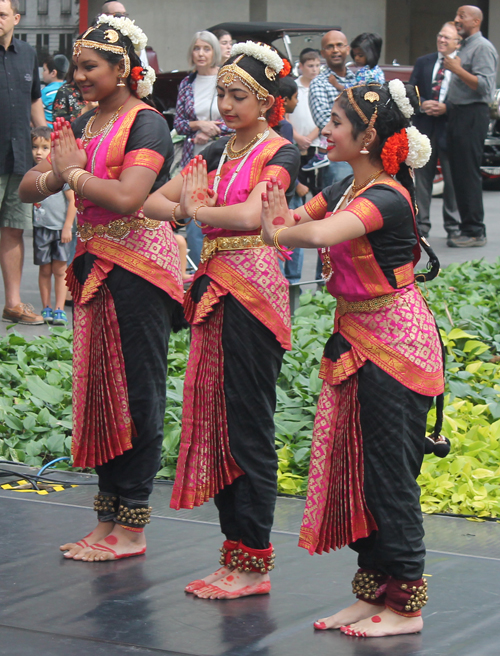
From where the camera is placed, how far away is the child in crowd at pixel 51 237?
7477mm

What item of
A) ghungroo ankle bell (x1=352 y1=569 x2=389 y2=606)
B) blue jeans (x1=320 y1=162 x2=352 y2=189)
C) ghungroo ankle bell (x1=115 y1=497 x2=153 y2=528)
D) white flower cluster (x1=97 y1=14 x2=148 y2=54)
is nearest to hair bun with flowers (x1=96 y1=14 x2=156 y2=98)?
white flower cluster (x1=97 y1=14 x2=148 y2=54)

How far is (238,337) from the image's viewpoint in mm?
3326

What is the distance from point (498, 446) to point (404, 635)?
1.95 meters

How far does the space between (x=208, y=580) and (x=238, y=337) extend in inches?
33.2

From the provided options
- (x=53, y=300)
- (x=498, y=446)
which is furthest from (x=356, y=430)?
(x=53, y=300)

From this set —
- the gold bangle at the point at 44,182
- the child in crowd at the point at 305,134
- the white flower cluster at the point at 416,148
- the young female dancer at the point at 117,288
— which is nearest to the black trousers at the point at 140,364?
the young female dancer at the point at 117,288

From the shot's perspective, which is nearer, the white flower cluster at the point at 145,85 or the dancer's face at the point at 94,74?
the dancer's face at the point at 94,74

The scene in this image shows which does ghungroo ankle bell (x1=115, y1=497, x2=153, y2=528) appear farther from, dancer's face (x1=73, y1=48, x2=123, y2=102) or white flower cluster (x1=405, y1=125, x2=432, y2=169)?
white flower cluster (x1=405, y1=125, x2=432, y2=169)

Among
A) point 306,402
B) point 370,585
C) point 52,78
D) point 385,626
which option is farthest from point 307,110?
point 385,626

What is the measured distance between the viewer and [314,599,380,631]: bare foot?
3.11 metres

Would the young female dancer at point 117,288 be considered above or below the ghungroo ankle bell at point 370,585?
above

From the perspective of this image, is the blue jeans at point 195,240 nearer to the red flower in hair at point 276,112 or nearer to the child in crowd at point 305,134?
the child in crowd at point 305,134

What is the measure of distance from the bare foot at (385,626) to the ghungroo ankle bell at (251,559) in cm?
41

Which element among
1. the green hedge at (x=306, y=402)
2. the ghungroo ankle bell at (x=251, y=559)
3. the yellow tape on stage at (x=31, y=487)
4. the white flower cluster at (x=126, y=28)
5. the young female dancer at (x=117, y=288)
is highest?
the white flower cluster at (x=126, y=28)
